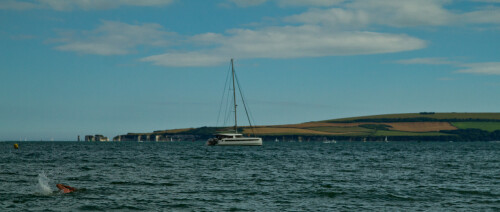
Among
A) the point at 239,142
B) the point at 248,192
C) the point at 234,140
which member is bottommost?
the point at 248,192

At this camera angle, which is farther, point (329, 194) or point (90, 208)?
point (329, 194)

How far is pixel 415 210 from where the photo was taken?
26453 millimetres

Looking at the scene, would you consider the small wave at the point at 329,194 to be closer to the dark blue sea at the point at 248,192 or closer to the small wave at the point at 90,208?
the dark blue sea at the point at 248,192

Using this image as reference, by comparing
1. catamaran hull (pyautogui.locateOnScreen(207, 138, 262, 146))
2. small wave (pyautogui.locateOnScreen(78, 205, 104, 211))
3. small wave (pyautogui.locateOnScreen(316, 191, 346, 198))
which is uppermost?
catamaran hull (pyautogui.locateOnScreen(207, 138, 262, 146))

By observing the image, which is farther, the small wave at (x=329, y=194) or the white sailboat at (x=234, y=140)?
the white sailboat at (x=234, y=140)

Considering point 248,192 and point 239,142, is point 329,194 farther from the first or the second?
point 239,142

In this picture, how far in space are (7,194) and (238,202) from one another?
14.1 meters

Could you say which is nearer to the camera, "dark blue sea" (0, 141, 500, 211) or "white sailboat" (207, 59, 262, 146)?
"dark blue sea" (0, 141, 500, 211)

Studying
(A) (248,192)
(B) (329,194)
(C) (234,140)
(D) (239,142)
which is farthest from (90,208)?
(C) (234,140)

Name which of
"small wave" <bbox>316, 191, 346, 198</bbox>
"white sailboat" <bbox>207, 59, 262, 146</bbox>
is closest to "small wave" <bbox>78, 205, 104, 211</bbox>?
"small wave" <bbox>316, 191, 346, 198</bbox>

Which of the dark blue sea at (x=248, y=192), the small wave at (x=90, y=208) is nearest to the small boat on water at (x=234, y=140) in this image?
the dark blue sea at (x=248, y=192)

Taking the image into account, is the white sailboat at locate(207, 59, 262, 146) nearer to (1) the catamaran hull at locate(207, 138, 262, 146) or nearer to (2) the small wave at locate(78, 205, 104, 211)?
(1) the catamaran hull at locate(207, 138, 262, 146)

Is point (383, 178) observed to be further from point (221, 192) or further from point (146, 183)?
point (146, 183)

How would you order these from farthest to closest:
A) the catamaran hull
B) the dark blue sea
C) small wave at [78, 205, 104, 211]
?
1. the catamaran hull
2. the dark blue sea
3. small wave at [78, 205, 104, 211]
